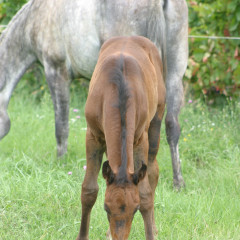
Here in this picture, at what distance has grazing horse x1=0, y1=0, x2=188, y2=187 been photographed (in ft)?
16.7

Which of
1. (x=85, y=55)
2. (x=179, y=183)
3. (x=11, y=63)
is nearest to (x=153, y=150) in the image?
(x=179, y=183)

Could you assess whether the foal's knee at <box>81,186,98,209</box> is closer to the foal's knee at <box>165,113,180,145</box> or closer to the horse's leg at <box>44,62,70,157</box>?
the foal's knee at <box>165,113,180,145</box>

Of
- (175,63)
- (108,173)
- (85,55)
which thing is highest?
(108,173)

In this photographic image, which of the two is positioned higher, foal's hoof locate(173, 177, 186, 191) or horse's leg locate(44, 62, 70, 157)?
horse's leg locate(44, 62, 70, 157)

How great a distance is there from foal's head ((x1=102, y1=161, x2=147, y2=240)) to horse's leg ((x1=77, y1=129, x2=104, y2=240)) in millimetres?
659

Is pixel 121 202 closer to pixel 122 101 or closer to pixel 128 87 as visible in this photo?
pixel 122 101

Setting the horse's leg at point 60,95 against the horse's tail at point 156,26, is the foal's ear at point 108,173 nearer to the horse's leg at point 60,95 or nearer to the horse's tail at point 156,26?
the horse's tail at point 156,26

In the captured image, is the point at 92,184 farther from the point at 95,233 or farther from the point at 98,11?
the point at 98,11

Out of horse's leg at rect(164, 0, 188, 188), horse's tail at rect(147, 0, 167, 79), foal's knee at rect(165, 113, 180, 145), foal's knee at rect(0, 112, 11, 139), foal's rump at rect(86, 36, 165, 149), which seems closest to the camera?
foal's rump at rect(86, 36, 165, 149)

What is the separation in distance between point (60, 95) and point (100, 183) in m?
1.21

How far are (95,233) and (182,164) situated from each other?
1930 mm

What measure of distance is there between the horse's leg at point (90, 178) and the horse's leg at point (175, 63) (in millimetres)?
1720

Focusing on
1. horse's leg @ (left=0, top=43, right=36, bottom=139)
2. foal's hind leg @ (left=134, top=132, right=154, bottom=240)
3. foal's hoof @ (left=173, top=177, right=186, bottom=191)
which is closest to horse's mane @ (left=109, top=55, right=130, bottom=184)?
foal's hind leg @ (left=134, top=132, right=154, bottom=240)

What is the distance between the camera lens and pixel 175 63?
5.45 m
